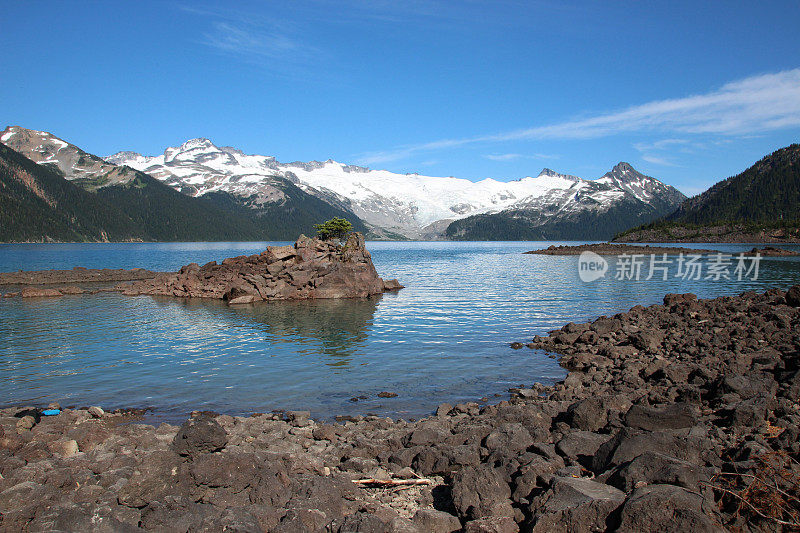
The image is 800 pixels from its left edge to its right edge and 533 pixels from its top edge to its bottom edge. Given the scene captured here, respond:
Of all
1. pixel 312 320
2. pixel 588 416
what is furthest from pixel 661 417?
pixel 312 320

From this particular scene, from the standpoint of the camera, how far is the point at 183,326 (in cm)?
3127

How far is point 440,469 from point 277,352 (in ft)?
50.8

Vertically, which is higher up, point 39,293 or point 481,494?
point 481,494

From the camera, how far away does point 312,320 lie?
3400 centimetres

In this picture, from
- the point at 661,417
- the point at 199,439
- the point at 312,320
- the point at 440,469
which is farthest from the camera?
the point at 312,320

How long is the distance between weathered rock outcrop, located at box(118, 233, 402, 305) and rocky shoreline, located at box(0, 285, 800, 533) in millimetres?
31978

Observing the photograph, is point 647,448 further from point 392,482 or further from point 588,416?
point 392,482

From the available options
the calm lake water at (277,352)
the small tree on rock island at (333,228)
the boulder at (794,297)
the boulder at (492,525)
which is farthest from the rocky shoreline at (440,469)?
the small tree on rock island at (333,228)

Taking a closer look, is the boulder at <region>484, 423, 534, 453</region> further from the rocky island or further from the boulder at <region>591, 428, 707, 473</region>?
the rocky island

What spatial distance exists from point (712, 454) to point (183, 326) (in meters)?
29.4

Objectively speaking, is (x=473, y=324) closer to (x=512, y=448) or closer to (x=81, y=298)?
(x=512, y=448)

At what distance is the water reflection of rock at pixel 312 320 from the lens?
25.3 metres

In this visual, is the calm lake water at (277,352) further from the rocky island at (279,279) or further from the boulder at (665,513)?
the boulder at (665,513)

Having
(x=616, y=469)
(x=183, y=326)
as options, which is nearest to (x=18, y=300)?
(x=183, y=326)
